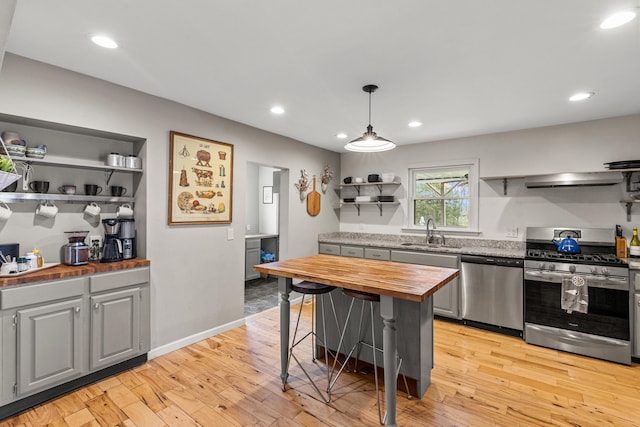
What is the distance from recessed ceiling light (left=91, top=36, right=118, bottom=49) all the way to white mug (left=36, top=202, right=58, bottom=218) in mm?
1337

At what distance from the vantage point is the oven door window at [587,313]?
9.71ft

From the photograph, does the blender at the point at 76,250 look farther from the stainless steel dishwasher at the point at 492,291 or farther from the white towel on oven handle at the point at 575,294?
the white towel on oven handle at the point at 575,294

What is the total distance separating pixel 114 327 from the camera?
2.61 metres

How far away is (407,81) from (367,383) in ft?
8.08

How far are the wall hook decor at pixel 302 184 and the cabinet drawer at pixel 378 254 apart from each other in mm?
1259

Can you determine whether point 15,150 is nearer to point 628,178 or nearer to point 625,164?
point 625,164

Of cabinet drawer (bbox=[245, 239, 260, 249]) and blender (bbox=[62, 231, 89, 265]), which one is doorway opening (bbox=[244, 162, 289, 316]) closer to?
cabinet drawer (bbox=[245, 239, 260, 249])

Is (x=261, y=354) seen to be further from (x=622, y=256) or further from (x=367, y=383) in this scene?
(x=622, y=256)

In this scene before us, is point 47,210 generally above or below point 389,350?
above

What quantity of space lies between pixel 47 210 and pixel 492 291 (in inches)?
172

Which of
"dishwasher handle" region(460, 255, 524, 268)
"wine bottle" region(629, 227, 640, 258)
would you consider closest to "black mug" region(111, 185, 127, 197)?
"dishwasher handle" region(460, 255, 524, 268)

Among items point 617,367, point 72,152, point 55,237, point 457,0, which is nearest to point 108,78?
point 72,152

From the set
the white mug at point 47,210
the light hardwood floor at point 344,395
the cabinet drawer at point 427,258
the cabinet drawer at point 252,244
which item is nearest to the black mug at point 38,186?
the white mug at point 47,210

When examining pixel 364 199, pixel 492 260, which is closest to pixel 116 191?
pixel 364 199
